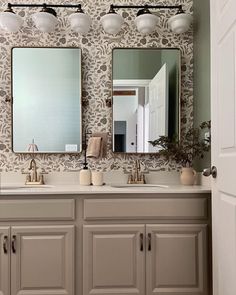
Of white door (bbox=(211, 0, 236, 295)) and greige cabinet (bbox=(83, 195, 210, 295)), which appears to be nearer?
white door (bbox=(211, 0, 236, 295))

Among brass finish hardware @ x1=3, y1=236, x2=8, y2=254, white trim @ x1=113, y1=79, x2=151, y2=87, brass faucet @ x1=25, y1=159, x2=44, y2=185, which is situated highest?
Answer: white trim @ x1=113, y1=79, x2=151, y2=87

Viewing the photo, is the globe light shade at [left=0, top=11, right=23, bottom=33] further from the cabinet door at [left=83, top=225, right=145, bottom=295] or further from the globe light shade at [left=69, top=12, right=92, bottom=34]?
the cabinet door at [left=83, top=225, right=145, bottom=295]

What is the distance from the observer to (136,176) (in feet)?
7.82

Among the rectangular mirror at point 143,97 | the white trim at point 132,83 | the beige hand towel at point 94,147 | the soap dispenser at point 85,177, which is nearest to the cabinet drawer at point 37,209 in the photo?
the soap dispenser at point 85,177

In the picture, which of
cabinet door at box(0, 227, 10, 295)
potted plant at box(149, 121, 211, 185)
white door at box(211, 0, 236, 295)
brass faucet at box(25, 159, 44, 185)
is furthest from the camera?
brass faucet at box(25, 159, 44, 185)

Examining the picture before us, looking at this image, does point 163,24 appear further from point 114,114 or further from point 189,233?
point 189,233

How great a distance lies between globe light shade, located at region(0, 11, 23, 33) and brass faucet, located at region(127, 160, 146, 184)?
136 cm

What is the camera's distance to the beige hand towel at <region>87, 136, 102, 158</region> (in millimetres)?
2338

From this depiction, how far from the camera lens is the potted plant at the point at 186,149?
223cm

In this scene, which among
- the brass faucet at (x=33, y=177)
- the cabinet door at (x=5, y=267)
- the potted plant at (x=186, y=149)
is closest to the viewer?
the cabinet door at (x=5, y=267)

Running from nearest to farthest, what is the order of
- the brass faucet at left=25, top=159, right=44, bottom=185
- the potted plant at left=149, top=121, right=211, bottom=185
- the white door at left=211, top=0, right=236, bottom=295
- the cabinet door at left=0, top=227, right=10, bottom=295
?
the white door at left=211, top=0, right=236, bottom=295 → the cabinet door at left=0, top=227, right=10, bottom=295 → the potted plant at left=149, top=121, right=211, bottom=185 → the brass faucet at left=25, top=159, right=44, bottom=185

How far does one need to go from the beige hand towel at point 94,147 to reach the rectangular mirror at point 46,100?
0.10m

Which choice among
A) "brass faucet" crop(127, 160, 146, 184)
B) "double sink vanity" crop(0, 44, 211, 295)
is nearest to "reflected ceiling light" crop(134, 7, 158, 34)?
"brass faucet" crop(127, 160, 146, 184)

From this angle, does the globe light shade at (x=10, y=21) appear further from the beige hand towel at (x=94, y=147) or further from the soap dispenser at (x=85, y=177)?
the soap dispenser at (x=85, y=177)
